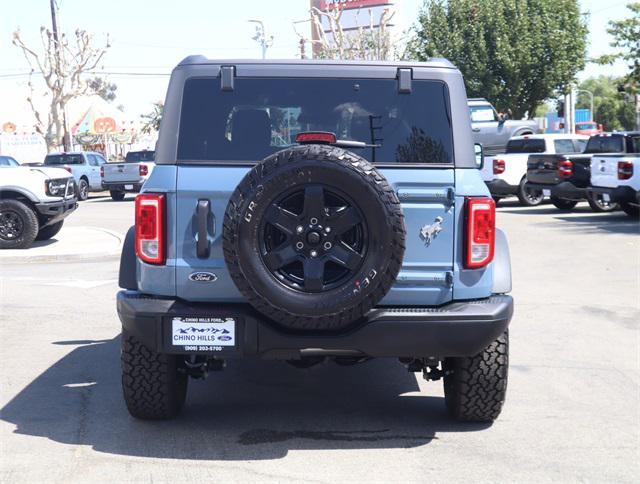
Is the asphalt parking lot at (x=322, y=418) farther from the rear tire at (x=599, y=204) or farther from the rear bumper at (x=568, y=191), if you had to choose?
the rear bumper at (x=568, y=191)

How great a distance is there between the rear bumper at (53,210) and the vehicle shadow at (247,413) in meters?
8.91

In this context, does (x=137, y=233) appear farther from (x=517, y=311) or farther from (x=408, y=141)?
(x=517, y=311)

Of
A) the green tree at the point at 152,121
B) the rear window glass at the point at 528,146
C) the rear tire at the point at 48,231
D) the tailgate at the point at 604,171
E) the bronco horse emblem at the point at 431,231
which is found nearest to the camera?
the bronco horse emblem at the point at 431,231

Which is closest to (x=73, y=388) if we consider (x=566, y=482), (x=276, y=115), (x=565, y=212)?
(x=276, y=115)

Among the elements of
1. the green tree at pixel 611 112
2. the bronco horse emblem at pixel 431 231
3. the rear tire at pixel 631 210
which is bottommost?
the rear tire at pixel 631 210

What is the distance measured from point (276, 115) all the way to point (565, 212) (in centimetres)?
1784

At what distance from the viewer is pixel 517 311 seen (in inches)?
391

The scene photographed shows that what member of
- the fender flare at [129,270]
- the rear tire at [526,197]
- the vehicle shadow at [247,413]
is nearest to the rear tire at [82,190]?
the rear tire at [526,197]

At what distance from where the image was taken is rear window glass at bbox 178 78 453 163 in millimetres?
5344

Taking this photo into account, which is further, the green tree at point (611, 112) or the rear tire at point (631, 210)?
the green tree at point (611, 112)

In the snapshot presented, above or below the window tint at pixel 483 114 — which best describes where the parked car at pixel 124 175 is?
below

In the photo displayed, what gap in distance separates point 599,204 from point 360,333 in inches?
668

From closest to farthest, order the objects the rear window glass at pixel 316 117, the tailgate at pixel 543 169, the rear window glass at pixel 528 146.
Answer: the rear window glass at pixel 316 117
the tailgate at pixel 543 169
the rear window glass at pixel 528 146

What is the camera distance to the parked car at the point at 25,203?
15.7 meters
